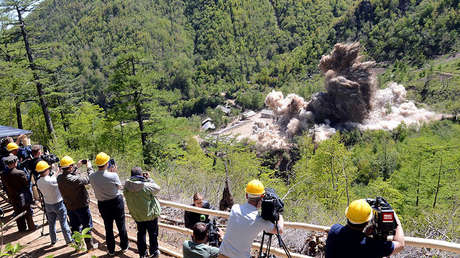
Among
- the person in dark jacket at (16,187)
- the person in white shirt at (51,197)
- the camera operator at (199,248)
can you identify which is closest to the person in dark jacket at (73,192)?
the person in white shirt at (51,197)

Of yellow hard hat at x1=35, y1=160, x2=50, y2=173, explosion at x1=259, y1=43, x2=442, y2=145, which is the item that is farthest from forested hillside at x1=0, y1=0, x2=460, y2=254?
yellow hard hat at x1=35, y1=160, x2=50, y2=173

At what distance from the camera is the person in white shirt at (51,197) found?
4.86 metres

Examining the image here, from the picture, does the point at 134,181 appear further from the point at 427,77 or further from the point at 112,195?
the point at 427,77

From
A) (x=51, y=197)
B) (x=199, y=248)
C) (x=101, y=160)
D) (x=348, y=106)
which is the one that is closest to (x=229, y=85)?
(x=348, y=106)

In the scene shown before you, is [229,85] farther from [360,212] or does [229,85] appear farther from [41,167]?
[360,212]

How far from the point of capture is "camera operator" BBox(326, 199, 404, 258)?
2.58 metres

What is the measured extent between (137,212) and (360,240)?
306 cm

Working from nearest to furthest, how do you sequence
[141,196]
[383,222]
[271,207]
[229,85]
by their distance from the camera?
[383,222] → [271,207] → [141,196] → [229,85]

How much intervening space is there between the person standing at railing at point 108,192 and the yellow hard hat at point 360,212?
3.36 metres

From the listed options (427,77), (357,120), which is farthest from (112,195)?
(427,77)

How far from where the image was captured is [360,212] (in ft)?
8.57

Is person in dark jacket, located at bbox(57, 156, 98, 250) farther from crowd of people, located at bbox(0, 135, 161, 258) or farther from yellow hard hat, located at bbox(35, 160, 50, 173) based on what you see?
yellow hard hat, located at bbox(35, 160, 50, 173)

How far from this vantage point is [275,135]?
37.3 meters

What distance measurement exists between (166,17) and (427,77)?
361 ft
